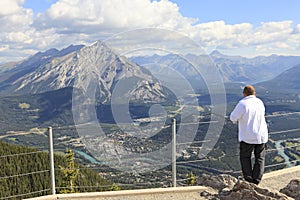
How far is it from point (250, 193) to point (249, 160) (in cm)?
93

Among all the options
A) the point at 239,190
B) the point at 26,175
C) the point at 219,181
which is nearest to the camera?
the point at 239,190

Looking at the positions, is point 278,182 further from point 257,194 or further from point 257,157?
point 257,194

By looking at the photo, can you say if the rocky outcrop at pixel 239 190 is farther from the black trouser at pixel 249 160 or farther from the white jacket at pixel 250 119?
the white jacket at pixel 250 119

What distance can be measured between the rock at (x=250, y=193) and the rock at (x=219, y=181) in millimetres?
676

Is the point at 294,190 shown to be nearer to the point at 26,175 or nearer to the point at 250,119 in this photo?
the point at 250,119

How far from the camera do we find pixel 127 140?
1487 cm

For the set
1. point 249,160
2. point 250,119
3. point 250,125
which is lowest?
point 249,160

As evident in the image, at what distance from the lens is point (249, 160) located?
19.8 feet

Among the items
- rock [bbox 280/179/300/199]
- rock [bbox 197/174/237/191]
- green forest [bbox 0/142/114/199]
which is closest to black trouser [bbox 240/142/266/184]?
rock [bbox 197/174/237/191]

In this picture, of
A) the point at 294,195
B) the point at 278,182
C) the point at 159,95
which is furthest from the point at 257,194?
the point at 159,95

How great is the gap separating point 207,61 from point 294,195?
4.96m

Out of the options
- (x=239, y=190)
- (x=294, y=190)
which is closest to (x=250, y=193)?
(x=239, y=190)

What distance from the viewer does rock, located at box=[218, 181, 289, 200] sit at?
5.07m

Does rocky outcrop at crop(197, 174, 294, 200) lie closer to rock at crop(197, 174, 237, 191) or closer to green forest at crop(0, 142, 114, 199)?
rock at crop(197, 174, 237, 191)
